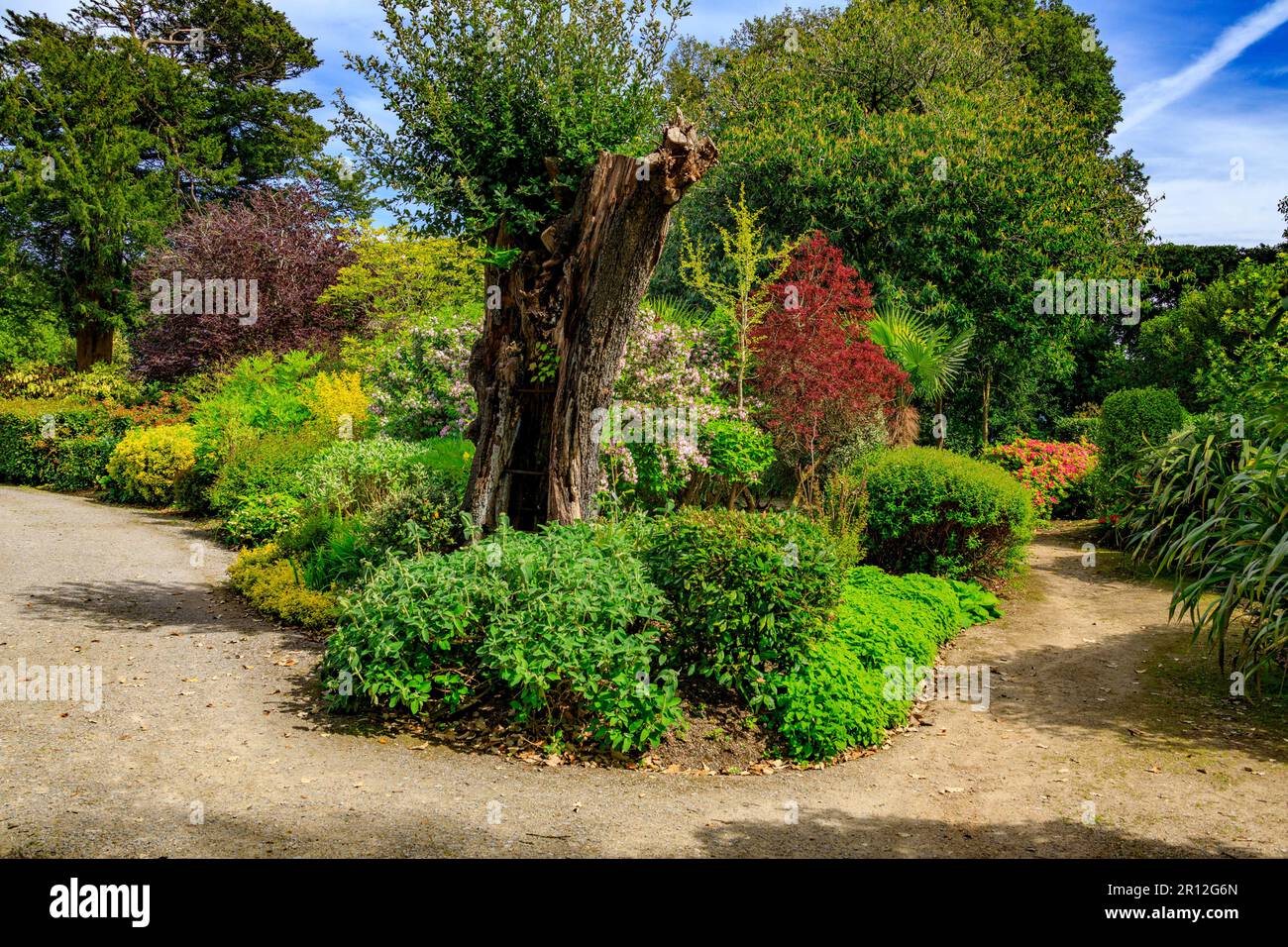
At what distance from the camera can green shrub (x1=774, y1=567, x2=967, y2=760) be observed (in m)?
5.71

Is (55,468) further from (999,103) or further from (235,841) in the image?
(999,103)

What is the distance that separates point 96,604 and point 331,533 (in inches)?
82.8

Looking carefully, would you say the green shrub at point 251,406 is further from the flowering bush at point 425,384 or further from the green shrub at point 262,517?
the green shrub at point 262,517

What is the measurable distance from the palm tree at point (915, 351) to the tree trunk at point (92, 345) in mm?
21347

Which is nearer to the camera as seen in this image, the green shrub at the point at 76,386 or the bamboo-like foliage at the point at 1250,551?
the bamboo-like foliage at the point at 1250,551

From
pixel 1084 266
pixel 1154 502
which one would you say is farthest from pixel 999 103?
pixel 1154 502

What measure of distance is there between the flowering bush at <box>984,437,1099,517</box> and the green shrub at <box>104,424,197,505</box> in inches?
496

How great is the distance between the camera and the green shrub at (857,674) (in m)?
5.71

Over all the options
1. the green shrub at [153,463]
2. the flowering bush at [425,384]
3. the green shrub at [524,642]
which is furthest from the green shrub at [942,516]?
the green shrub at [153,463]

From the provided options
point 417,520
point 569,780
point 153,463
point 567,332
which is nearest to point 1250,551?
point 569,780

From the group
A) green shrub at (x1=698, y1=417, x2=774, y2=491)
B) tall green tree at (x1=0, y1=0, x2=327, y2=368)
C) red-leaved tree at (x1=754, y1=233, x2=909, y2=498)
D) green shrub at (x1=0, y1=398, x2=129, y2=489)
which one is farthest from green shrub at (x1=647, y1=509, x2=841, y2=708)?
tall green tree at (x1=0, y1=0, x2=327, y2=368)

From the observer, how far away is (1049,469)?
557 inches

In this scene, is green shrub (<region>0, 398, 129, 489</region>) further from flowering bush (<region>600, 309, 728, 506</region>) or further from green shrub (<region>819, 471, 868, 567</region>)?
green shrub (<region>819, 471, 868, 567</region>)

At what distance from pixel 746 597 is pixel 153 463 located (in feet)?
40.6
